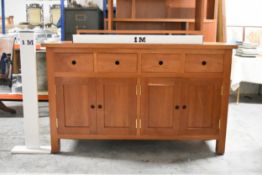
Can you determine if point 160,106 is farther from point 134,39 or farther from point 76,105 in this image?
point 76,105

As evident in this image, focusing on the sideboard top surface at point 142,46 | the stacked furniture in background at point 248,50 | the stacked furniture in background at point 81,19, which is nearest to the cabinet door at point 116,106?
the sideboard top surface at point 142,46

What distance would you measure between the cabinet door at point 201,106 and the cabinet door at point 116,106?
415 mm

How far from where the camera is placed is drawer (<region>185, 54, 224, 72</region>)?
220 centimetres

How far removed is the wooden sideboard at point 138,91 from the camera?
2195 mm

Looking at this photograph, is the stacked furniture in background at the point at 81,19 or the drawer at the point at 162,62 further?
the stacked furniture in background at the point at 81,19

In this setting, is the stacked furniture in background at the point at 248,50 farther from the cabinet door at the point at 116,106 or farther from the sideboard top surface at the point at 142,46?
the cabinet door at the point at 116,106

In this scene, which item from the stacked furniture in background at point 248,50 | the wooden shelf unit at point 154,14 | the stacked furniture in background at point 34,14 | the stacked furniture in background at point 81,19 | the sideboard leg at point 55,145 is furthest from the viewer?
the stacked furniture in background at point 34,14

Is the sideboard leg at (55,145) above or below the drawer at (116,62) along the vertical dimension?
below

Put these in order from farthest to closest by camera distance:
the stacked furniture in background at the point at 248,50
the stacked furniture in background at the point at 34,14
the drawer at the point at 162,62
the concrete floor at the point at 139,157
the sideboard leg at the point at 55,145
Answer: the stacked furniture in background at the point at 34,14, the stacked furniture in background at the point at 248,50, the sideboard leg at the point at 55,145, the drawer at the point at 162,62, the concrete floor at the point at 139,157

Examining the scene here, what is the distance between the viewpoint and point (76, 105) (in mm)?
2289

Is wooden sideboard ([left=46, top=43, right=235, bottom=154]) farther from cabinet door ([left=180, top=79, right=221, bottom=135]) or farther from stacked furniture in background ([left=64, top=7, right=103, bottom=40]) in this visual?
stacked furniture in background ([left=64, top=7, right=103, bottom=40])

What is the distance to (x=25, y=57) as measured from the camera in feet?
7.32

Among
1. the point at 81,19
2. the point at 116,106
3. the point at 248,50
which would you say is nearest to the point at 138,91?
the point at 116,106

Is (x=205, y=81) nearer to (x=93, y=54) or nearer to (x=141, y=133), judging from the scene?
(x=141, y=133)
